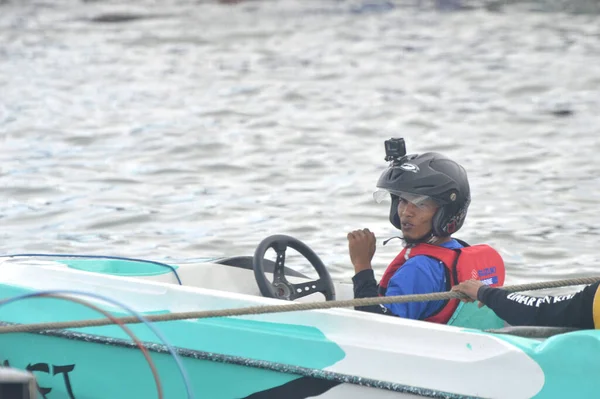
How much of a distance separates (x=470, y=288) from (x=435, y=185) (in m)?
0.63

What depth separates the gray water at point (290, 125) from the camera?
9.45 meters

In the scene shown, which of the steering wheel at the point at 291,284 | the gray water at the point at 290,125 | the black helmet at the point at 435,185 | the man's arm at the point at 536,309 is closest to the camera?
the man's arm at the point at 536,309

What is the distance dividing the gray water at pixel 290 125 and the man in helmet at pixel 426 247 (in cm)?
304

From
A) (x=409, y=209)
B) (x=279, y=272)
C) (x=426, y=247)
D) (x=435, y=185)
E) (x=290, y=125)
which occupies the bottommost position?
(x=290, y=125)

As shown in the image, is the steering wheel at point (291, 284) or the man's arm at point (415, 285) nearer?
the man's arm at point (415, 285)

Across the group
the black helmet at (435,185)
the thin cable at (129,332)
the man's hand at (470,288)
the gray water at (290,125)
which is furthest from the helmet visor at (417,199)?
the gray water at (290,125)

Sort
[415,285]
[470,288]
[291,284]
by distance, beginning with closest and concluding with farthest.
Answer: [470,288]
[415,285]
[291,284]

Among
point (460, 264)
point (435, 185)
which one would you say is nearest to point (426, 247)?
point (460, 264)

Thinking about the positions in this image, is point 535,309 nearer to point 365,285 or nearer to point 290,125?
point 365,285

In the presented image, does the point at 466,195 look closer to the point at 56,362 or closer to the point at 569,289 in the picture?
the point at 56,362

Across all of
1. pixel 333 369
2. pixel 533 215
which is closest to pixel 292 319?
pixel 333 369

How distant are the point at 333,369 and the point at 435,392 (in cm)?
45

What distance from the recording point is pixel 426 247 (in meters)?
4.85

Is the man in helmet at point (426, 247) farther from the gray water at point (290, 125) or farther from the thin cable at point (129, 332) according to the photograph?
the gray water at point (290, 125)
